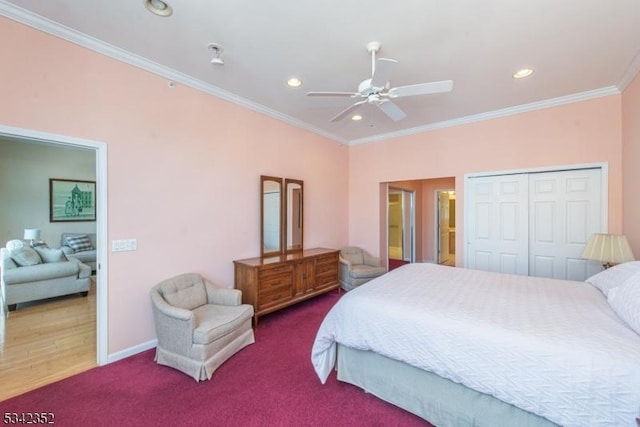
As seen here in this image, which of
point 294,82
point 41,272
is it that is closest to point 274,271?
point 294,82

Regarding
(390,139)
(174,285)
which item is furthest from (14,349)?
(390,139)

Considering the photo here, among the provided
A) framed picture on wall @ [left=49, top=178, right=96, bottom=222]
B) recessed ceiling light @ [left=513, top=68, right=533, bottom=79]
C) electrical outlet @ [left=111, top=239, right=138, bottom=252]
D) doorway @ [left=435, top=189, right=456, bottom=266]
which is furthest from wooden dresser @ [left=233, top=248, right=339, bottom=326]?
framed picture on wall @ [left=49, top=178, right=96, bottom=222]

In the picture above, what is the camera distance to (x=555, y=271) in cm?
374

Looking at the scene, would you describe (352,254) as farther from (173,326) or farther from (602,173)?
(602,173)

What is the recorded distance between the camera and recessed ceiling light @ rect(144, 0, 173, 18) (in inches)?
79.8

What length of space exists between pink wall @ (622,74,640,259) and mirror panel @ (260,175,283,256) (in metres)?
4.20

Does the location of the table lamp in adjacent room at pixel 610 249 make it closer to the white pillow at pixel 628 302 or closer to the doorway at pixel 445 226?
the white pillow at pixel 628 302

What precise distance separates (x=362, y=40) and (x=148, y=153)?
2415 mm

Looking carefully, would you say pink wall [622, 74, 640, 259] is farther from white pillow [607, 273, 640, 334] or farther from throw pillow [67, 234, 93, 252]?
throw pillow [67, 234, 93, 252]

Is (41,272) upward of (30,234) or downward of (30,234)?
downward

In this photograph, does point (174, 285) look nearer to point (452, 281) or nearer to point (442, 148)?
point (452, 281)

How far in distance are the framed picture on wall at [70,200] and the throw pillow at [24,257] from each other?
7.02ft

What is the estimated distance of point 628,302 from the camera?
1.72 metres

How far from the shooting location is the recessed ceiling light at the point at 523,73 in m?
2.92
